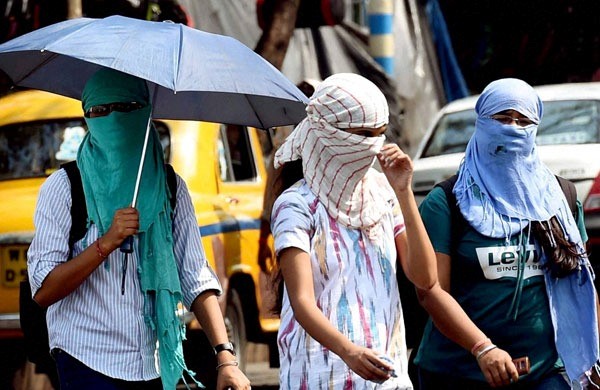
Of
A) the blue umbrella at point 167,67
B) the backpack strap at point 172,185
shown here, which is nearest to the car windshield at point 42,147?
the blue umbrella at point 167,67

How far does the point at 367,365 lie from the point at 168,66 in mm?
1103

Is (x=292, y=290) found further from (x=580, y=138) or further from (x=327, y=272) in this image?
(x=580, y=138)

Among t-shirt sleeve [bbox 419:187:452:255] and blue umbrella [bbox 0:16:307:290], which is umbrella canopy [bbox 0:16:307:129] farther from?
t-shirt sleeve [bbox 419:187:452:255]

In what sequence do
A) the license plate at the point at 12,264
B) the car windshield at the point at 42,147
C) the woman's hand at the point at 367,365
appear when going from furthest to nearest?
1. the car windshield at the point at 42,147
2. the license plate at the point at 12,264
3. the woman's hand at the point at 367,365

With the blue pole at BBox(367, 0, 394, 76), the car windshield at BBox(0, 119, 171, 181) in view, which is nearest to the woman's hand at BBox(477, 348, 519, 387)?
the car windshield at BBox(0, 119, 171, 181)

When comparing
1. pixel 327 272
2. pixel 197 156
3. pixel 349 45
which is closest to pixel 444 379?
pixel 327 272

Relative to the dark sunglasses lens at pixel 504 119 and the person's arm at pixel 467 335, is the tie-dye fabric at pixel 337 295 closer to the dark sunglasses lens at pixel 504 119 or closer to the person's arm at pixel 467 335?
the person's arm at pixel 467 335

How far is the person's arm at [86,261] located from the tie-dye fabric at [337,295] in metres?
0.44

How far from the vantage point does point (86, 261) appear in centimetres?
409

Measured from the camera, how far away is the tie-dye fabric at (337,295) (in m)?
4.04

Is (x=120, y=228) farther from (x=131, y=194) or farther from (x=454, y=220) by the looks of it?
(x=454, y=220)

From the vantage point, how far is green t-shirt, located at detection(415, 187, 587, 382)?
15.8 ft

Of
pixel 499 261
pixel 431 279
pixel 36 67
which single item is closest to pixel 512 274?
pixel 499 261

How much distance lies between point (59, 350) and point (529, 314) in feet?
5.39
